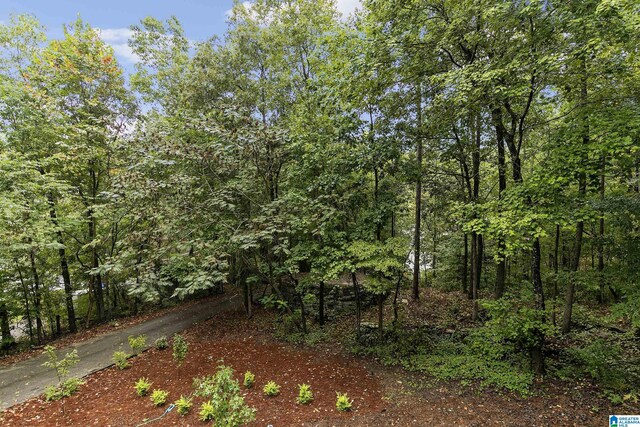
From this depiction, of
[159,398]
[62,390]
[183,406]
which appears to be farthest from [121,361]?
[183,406]

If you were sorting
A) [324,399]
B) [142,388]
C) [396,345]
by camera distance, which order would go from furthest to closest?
[396,345]
[142,388]
[324,399]

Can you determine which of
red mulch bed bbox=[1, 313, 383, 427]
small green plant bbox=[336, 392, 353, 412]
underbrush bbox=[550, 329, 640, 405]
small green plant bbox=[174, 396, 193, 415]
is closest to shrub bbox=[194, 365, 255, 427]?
red mulch bed bbox=[1, 313, 383, 427]

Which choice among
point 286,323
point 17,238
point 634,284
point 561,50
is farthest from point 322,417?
point 17,238

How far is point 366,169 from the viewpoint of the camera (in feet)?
21.4

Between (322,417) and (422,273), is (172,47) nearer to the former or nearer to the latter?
(322,417)

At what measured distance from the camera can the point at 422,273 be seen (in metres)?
17.1

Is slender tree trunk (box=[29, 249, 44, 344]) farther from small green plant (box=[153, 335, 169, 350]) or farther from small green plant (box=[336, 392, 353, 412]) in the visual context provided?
small green plant (box=[336, 392, 353, 412])

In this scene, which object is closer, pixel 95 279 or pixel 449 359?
pixel 449 359

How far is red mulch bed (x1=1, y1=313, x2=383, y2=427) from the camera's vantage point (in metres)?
4.71

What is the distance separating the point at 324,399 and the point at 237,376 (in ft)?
6.51

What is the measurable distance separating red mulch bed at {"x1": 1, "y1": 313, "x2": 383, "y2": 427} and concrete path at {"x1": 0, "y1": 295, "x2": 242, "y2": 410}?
0.55m

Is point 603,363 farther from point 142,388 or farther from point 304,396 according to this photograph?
point 142,388

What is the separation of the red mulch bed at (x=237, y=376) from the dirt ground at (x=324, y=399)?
2 centimetres

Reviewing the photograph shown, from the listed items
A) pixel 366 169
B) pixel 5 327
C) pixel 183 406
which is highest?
pixel 366 169
